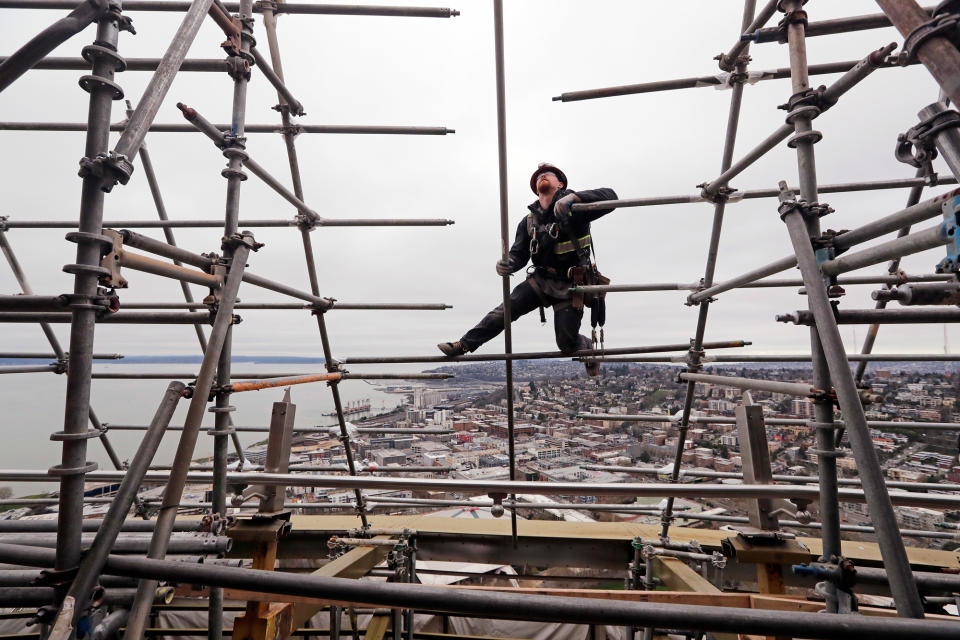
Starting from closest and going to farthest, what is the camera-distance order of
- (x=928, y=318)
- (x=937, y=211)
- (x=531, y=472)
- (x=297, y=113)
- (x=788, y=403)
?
(x=937, y=211) → (x=928, y=318) → (x=297, y=113) → (x=531, y=472) → (x=788, y=403)

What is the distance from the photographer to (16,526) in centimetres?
273

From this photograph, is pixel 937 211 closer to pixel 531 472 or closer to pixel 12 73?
pixel 12 73

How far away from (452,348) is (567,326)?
3.75 ft

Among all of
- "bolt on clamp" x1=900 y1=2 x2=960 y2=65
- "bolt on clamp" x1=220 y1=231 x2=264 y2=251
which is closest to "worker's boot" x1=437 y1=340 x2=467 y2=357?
"bolt on clamp" x1=220 y1=231 x2=264 y2=251

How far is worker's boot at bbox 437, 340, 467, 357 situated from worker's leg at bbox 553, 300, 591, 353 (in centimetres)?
96

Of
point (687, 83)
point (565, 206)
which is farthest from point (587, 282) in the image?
point (687, 83)

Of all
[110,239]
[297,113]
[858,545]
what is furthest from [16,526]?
[858,545]

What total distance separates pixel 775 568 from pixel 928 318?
1.78 metres

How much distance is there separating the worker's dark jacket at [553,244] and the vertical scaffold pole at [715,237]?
2.91 ft

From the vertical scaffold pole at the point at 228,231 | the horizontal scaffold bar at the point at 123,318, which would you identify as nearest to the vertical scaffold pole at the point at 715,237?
the vertical scaffold pole at the point at 228,231

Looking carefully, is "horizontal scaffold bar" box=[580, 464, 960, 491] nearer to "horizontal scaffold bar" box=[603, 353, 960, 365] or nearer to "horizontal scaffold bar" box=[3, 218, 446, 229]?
"horizontal scaffold bar" box=[603, 353, 960, 365]

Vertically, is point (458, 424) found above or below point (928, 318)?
below

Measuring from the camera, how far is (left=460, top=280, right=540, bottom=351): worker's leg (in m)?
3.97

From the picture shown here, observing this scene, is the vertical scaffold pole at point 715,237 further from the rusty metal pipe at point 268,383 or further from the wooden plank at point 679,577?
the rusty metal pipe at point 268,383
